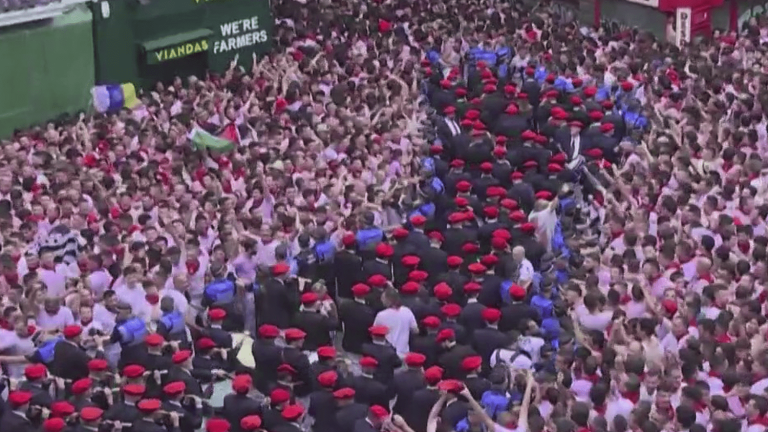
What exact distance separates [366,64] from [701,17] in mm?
6617

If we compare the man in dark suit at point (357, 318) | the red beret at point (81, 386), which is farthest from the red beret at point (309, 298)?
the red beret at point (81, 386)

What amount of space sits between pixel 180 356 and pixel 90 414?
1248mm

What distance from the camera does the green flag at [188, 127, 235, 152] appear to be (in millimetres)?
18656

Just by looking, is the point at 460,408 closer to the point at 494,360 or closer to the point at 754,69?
the point at 494,360

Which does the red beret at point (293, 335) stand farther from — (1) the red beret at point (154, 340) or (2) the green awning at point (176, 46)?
(2) the green awning at point (176, 46)

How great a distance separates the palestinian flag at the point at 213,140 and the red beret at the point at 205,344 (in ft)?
18.3

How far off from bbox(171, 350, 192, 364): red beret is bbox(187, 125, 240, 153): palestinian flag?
20.8 ft

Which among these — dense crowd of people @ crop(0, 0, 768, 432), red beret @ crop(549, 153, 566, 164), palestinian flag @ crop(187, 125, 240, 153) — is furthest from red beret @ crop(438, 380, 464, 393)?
palestinian flag @ crop(187, 125, 240, 153)

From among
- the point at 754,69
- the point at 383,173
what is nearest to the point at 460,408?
the point at 383,173

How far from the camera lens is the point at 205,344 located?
1343 cm

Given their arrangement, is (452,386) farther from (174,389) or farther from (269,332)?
(174,389)

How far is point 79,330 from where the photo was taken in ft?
→ 42.9

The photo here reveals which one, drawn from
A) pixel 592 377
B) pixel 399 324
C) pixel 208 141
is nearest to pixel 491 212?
pixel 399 324

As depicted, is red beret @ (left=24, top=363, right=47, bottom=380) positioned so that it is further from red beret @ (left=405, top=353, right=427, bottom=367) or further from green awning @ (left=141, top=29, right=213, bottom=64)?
green awning @ (left=141, top=29, right=213, bottom=64)
